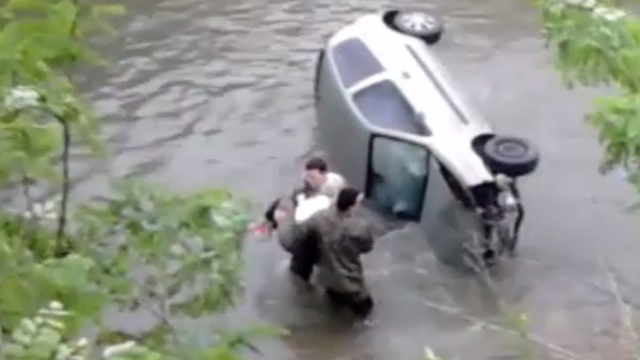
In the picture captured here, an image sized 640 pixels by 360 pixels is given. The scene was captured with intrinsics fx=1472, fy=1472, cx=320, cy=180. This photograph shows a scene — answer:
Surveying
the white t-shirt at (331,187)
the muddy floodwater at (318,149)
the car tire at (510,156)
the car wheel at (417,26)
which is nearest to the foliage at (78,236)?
the muddy floodwater at (318,149)

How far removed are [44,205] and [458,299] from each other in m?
6.41

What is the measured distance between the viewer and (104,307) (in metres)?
4.64

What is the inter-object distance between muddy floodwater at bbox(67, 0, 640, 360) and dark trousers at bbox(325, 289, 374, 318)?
0.44 ft

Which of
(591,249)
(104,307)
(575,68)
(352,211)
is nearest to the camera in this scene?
(104,307)

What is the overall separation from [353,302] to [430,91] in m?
2.10

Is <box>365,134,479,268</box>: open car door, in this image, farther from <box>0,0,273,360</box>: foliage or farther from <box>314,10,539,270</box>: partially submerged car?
<box>0,0,273,360</box>: foliage

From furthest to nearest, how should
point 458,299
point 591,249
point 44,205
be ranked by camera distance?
point 591,249 → point 458,299 → point 44,205

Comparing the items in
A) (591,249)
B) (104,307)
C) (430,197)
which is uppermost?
(104,307)

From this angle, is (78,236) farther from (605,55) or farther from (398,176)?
(398,176)

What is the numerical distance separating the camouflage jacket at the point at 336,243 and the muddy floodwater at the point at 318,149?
1.63 feet

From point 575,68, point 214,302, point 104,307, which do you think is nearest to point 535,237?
point 575,68

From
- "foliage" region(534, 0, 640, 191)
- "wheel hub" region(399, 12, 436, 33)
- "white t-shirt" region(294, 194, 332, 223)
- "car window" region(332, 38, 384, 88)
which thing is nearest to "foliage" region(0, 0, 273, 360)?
"foliage" region(534, 0, 640, 191)

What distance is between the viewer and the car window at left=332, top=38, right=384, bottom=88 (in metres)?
13.0

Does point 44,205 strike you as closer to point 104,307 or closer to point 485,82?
point 104,307
